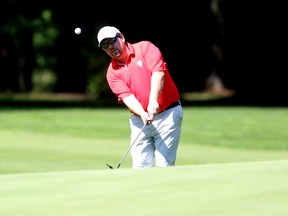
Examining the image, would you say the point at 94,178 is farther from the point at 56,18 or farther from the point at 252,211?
the point at 56,18

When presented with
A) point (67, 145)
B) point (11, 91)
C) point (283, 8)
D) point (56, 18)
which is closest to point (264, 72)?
point (283, 8)

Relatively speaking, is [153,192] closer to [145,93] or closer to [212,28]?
[145,93]

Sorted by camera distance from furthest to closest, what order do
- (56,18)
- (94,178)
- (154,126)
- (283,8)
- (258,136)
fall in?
1. (56,18)
2. (283,8)
3. (258,136)
4. (154,126)
5. (94,178)

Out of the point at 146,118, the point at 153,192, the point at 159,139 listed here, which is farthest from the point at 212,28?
the point at 153,192

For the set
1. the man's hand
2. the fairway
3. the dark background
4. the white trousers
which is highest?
the fairway

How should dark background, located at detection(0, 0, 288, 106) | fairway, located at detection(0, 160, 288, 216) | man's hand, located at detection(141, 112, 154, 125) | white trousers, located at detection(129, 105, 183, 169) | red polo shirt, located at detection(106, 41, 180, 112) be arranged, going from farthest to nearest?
dark background, located at detection(0, 0, 288, 106) < white trousers, located at detection(129, 105, 183, 169) < red polo shirt, located at detection(106, 41, 180, 112) < man's hand, located at detection(141, 112, 154, 125) < fairway, located at detection(0, 160, 288, 216)

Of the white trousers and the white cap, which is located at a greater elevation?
the white cap

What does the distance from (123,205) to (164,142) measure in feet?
14.2

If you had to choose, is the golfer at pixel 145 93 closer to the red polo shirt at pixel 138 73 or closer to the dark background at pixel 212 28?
the red polo shirt at pixel 138 73

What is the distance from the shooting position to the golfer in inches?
377

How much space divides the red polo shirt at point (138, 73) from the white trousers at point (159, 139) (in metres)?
0.15

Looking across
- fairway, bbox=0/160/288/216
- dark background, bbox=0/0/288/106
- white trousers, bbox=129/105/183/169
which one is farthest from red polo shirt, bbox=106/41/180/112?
dark background, bbox=0/0/288/106

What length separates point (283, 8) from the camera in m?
39.9

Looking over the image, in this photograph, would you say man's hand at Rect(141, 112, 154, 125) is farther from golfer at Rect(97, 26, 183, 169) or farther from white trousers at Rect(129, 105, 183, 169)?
white trousers at Rect(129, 105, 183, 169)
